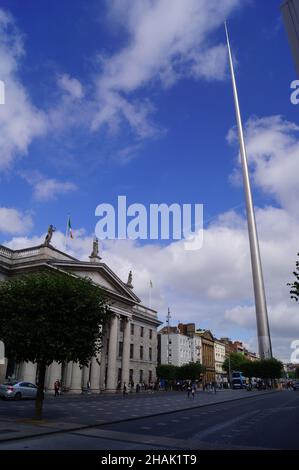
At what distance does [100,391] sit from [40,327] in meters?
47.6

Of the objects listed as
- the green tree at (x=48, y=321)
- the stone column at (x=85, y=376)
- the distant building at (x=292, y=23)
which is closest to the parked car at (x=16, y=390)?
the green tree at (x=48, y=321)

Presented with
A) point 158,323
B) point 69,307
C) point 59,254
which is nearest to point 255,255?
point 158,323

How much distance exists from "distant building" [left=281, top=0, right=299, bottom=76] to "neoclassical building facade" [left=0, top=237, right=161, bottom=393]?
26.7m

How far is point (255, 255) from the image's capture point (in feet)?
339

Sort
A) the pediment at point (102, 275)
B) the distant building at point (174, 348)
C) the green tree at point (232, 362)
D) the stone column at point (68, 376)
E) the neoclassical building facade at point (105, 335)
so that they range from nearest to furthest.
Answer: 1. the neoclassical building facade at point (105, 335)
2. the stone column at point (68, 376)
3. the pediment at point (102, 275)
4. the distant building at point (174, 348)
5. the green tree at point (232, 362)

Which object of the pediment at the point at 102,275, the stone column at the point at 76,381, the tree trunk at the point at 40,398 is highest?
the pediment at the point at 102,275

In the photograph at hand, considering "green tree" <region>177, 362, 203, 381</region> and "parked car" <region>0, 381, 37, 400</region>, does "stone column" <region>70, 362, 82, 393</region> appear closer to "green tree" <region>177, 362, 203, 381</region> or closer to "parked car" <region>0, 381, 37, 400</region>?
"parked car" <region>0, 381, 37, 400</region>

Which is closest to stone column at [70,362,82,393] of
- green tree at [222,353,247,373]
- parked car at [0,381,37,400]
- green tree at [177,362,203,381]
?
parked car at [0,381,37,400]

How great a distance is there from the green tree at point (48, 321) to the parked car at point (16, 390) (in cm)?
1647

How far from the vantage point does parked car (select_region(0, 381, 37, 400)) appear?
3541 centimetres

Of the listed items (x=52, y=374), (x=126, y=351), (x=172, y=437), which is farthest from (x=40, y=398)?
(x=126, y=351)

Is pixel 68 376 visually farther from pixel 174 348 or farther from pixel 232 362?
pixel 232 362

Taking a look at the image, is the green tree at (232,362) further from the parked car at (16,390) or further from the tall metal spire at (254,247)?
the parked car at (16,390)

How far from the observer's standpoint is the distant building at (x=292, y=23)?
52.1 feet
